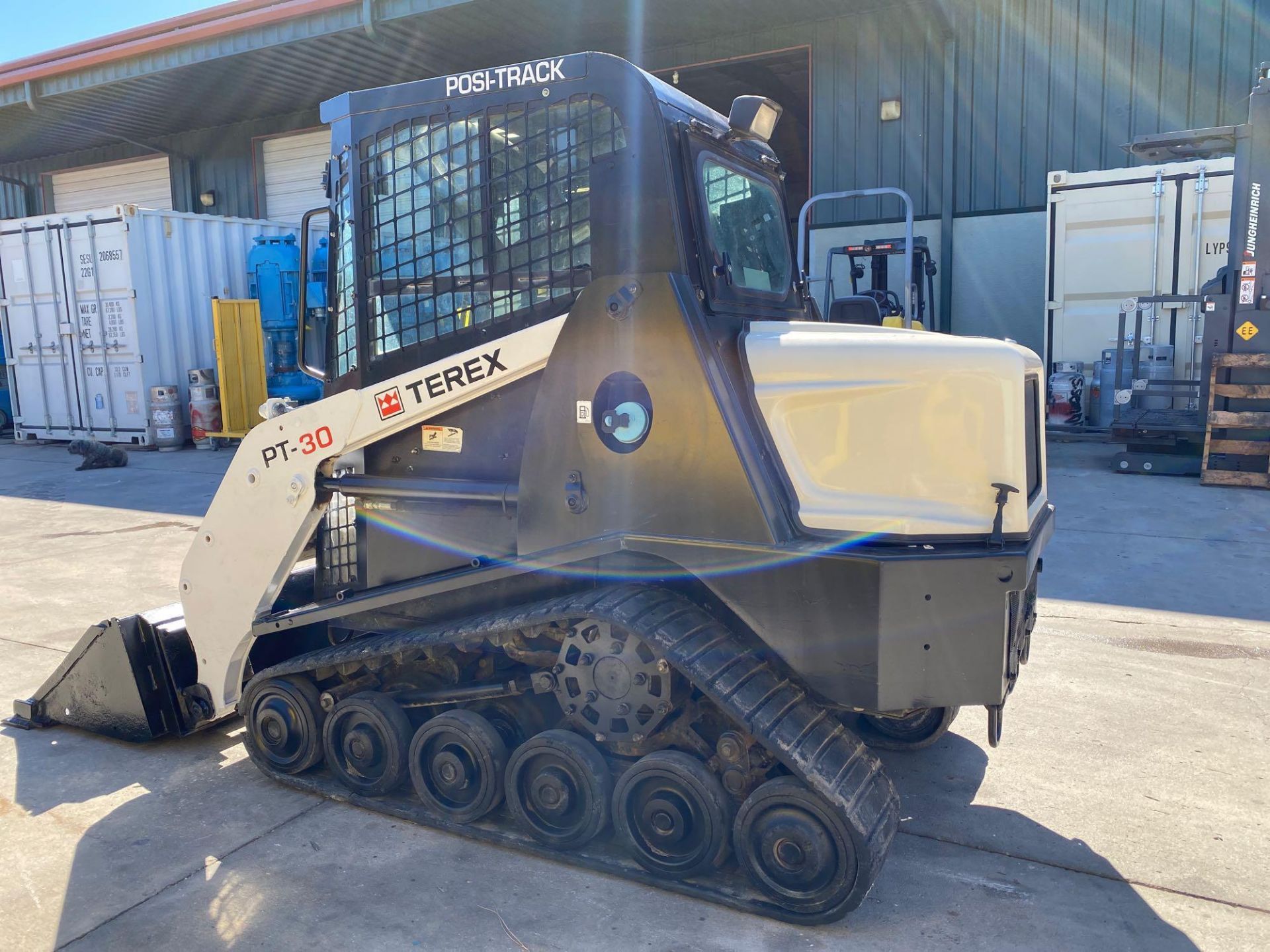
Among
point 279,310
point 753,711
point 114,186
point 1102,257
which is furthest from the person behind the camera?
point 114,186

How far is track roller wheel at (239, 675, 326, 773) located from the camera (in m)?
3.78

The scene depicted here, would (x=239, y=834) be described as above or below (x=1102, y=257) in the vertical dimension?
below

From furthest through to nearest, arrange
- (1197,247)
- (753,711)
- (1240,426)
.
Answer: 1. (1197,247)
2. (1240,426)
3. (753,711)

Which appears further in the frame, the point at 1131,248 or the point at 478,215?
the point at 1131,248

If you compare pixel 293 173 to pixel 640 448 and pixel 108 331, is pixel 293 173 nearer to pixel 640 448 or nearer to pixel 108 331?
pixel 108 331

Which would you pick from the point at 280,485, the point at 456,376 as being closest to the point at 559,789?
the point at 456,376

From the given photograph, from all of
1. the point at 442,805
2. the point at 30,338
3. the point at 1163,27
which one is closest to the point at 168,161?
the point at 30,338

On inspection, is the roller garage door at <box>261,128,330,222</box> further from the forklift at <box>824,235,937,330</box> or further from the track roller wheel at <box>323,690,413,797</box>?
the track roller wheel at <box>323,690,413,797</box>

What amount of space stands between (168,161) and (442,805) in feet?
65.9

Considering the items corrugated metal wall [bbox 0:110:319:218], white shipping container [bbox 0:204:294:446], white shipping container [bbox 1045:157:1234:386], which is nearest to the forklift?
white shipping container [bbox 1045:157:1234:386]

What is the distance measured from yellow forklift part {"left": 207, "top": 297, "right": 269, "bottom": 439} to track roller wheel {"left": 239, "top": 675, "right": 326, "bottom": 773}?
11.1 meters

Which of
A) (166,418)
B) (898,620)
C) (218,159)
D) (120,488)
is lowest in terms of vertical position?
(120,488)

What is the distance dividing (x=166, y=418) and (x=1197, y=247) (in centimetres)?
1341

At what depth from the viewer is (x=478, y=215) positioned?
3457 millimetres
